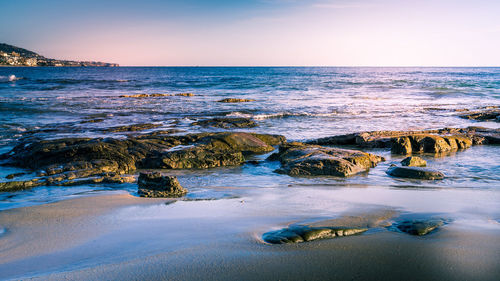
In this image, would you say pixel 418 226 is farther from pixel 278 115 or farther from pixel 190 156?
pixel 278 115

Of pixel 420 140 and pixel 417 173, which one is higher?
pixel 420 140

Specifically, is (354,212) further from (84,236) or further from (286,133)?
(286,133)

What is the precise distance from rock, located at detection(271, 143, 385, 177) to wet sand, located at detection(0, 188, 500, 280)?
77.4 inches

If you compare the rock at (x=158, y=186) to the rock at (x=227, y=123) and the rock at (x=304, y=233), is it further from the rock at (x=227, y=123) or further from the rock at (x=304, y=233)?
the rock at (x=227, y=123)

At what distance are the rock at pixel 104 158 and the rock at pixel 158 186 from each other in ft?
2.43

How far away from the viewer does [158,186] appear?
509 cm

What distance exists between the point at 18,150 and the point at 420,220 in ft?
26.6

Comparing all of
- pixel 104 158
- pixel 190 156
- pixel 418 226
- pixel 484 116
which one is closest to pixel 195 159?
pixel 190 156

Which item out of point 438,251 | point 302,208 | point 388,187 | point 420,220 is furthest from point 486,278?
point 388,187

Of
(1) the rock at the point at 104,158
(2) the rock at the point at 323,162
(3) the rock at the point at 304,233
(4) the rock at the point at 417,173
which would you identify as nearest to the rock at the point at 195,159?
(1) the rock at the point at 104,158

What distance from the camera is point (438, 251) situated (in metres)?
2.75

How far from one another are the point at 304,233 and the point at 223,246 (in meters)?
0.69

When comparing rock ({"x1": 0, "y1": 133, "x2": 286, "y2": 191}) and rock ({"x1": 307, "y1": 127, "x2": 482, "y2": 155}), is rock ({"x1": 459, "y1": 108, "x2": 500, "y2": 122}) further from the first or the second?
rock ({"x1": 0, "y1": 133, "x2": 286, "y2": 191})

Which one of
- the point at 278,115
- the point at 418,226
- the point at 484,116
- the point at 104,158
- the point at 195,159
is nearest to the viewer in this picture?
the point at 418,226
